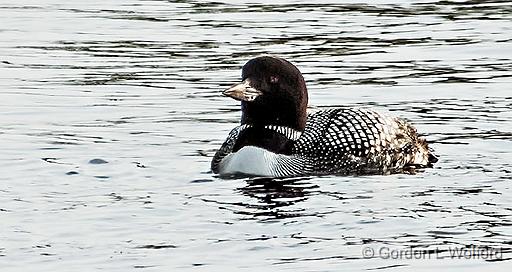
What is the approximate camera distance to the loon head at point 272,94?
947 cm

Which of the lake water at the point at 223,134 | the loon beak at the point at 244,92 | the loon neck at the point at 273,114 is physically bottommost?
the lake water at the point at 223,134

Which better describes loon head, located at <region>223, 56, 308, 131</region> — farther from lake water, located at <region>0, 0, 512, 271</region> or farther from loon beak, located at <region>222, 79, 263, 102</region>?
lake water, located at <region>0, 0, 512, 271</region>

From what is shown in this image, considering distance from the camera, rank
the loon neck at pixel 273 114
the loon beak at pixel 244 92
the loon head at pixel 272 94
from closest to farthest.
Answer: the loon beak at pixel 244 92, the loon head at pixel 272 94, the loon neck at pixel 273 114

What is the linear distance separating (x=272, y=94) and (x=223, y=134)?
1475 mm

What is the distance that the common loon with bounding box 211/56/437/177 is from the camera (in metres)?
9.38

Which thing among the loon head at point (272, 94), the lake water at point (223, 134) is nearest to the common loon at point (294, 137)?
the loon head at point (272, 94)

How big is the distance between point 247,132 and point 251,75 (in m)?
0.34

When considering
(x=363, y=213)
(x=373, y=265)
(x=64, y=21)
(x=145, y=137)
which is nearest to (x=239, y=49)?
(x=64, y=21)

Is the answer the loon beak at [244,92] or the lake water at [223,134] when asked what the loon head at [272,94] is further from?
the lake water at [223,134]

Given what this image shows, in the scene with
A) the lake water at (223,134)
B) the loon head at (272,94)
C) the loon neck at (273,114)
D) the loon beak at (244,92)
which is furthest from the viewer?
the loon neck at (273,114)

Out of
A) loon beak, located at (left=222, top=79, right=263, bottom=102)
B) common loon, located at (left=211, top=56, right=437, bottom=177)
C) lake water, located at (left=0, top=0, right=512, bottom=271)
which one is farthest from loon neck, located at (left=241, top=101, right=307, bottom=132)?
lake water, located at (left=0, top=0, right=512, bottom=271)

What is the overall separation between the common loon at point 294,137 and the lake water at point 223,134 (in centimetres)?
17

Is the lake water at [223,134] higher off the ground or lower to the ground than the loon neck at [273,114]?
lower

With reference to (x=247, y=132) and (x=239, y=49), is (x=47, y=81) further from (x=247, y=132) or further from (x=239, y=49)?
(x=247, y=132)
